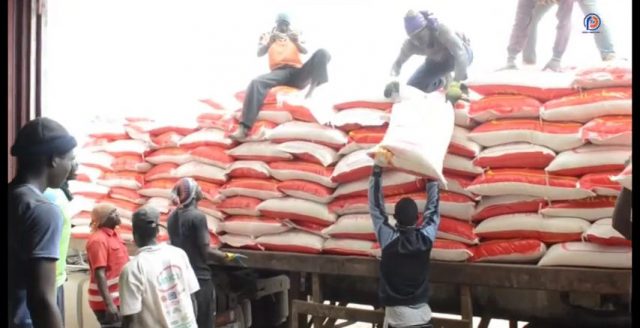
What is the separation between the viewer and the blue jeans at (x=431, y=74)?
10.4 feet

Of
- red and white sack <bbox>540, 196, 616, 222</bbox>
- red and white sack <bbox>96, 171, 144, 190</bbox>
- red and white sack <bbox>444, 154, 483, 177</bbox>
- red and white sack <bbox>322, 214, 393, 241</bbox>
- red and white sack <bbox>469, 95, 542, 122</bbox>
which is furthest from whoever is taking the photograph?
red and white sack <bbox>96, 171, 144, 190</bbox>

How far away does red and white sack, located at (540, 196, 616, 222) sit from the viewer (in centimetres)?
255

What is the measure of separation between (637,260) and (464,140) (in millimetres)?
1033

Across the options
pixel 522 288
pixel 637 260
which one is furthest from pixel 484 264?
pixel 637 260

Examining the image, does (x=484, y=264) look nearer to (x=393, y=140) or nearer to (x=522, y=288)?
(x=522, y=288)

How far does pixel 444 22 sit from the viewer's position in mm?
3045

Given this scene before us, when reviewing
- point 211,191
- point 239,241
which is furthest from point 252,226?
point 211,191

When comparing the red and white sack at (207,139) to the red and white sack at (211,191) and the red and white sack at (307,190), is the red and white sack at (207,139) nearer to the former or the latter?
the red and white sack at (211,191)

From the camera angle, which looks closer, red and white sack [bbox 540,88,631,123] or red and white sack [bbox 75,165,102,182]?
red and white sack [bbox 540,88,631,123]

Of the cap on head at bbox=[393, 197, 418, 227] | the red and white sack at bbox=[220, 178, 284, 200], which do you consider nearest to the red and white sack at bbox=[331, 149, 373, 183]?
the cap on head at bbox=[393, 197, 418, 227]

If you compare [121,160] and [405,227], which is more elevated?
[121,160]

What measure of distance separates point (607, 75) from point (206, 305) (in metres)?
2.32

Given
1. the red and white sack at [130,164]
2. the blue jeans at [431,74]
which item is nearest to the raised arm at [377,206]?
the blue jeans at [431,74]

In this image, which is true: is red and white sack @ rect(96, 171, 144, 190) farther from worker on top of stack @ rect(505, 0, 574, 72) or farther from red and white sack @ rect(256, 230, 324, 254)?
worker on top of stack @ rect(505, 0, 574, 72)
